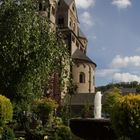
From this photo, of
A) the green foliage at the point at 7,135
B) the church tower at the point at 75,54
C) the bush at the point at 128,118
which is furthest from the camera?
the church tower at the point at 75,54

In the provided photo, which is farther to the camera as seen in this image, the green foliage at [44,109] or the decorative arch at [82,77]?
the decorative arch at [82,77]

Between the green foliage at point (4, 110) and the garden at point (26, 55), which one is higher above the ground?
the garden at point (26, 55)

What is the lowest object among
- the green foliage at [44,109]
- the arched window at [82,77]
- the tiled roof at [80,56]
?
the green foliage at [44,109]

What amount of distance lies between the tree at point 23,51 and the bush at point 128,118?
9.16 meters

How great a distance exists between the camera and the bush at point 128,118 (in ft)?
45.4

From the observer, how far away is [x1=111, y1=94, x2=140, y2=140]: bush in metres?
13.8

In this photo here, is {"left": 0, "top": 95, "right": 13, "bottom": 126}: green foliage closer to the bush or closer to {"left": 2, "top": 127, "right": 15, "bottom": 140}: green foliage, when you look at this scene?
{"left": 2, "top": 127, "right": 15, "bottom": 140}: green foliage

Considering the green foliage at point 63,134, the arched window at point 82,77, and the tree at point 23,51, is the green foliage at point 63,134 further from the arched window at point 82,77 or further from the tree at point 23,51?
the arched window at point 82,77

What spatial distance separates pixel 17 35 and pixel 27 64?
153cm

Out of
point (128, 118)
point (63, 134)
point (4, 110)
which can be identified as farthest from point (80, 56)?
point (128, 118)

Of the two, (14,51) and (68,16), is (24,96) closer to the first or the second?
(14,51)

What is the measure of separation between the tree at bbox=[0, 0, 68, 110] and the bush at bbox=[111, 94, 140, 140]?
9.16m

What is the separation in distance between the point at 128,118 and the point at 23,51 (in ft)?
31.7

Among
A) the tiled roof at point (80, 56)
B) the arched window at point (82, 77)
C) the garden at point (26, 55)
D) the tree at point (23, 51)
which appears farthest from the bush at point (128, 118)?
the tiled roof at point (80, 56)
